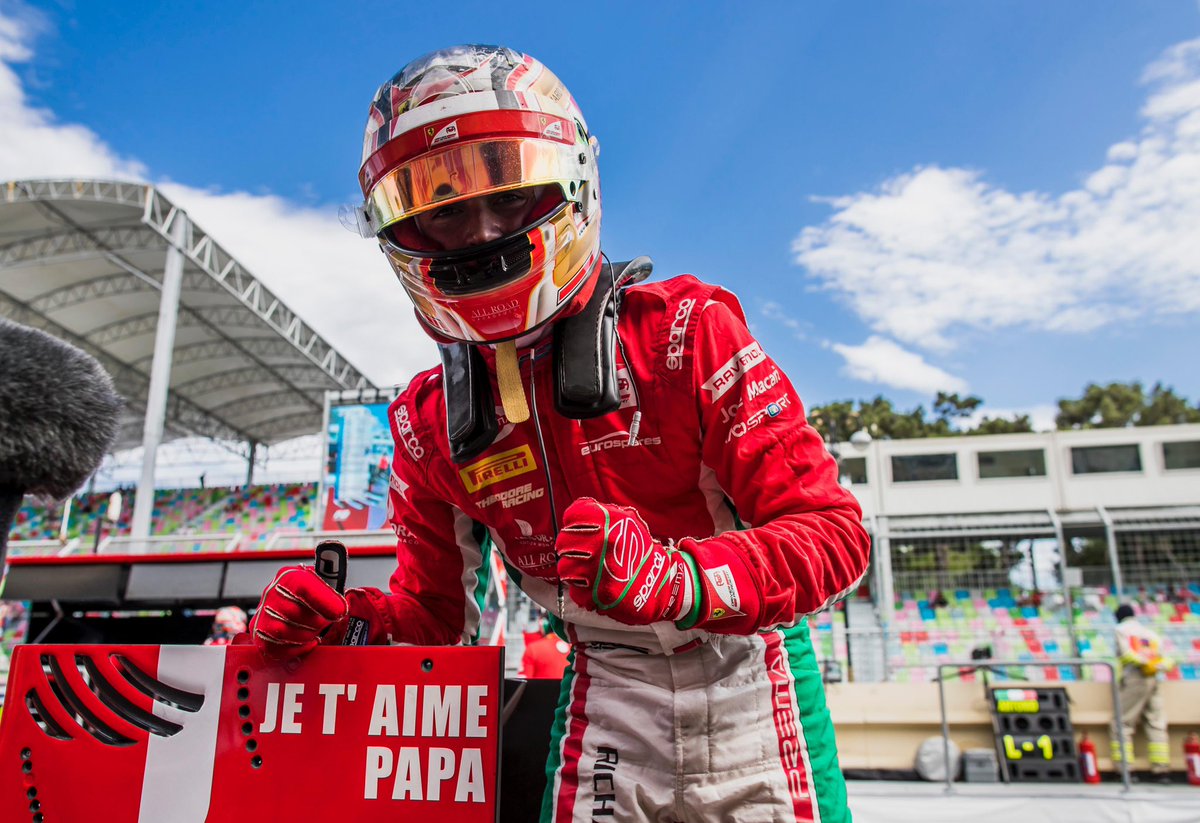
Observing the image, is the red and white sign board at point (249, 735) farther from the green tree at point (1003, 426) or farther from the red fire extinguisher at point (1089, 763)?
the green tree at point (1003, 426)

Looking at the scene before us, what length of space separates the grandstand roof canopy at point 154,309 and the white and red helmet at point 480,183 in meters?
15.4

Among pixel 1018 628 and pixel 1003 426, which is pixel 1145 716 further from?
pixel 1003 426

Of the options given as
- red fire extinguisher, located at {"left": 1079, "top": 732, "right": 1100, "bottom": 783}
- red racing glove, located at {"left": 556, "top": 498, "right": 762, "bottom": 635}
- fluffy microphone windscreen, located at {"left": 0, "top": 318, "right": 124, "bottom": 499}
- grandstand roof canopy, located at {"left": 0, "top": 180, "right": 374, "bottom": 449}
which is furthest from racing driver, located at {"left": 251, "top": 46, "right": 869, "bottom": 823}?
grandstand roof canopy, located at {"left": 0, "top": 180, "right": 374, "bottom": 449}

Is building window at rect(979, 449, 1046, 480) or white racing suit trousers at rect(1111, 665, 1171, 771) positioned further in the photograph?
building window at rect(979, 449, 1046, 480)

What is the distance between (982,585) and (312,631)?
20.6 m

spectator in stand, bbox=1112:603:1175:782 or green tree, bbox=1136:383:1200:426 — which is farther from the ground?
green tree, bbox=1136:383:1200:426

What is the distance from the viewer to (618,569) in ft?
3.53

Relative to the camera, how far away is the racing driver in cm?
143

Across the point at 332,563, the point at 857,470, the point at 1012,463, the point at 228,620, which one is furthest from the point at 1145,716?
the point at 1012,463

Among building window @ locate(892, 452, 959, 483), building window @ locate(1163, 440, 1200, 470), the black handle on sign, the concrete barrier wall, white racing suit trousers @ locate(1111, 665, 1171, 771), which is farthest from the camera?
building window @ locate(892, 452, 959, 483)

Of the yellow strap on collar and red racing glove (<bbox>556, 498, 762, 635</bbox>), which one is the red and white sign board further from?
the yellow strap on collar

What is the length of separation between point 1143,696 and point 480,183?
7.93 m

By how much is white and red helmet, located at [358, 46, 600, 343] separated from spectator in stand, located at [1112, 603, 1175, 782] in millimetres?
7312

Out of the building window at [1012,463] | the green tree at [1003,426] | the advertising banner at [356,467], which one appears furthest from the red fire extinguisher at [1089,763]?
the green tree at [1003,426]
